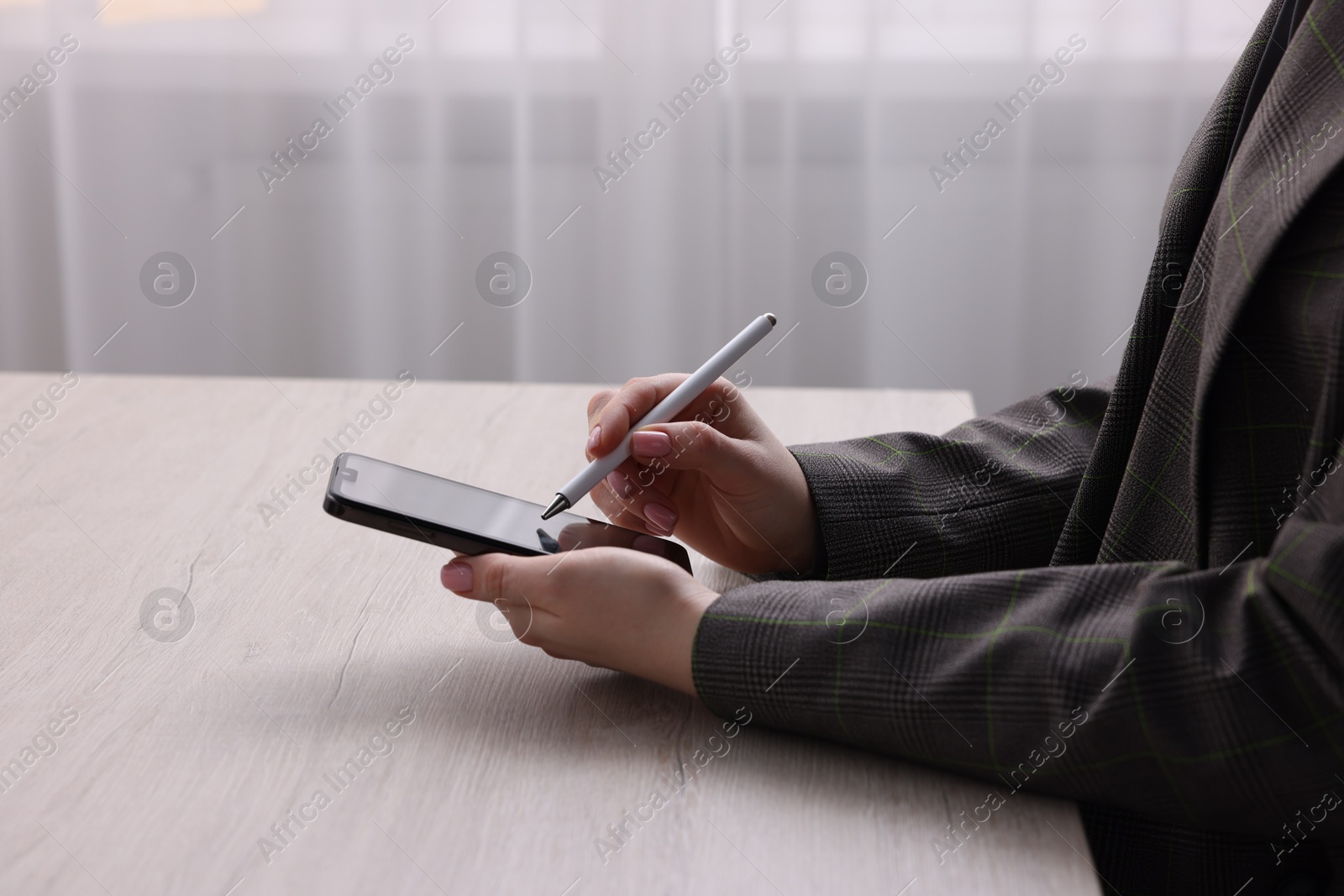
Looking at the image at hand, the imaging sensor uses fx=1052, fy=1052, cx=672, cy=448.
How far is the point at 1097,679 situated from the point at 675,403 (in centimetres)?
34

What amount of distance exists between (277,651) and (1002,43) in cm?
163

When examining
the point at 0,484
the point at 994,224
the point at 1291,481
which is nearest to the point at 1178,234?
the point at 1291,481

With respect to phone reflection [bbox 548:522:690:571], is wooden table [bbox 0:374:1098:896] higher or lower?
lower

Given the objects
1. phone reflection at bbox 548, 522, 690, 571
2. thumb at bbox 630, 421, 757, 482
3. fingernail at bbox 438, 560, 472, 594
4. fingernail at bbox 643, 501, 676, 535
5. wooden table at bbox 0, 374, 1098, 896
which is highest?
thumb at bbox 630, 421, 757, 482

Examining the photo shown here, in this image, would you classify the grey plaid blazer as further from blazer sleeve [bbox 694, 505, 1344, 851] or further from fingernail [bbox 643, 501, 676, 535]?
fingernail [bbox 643, 501, 676, 535]

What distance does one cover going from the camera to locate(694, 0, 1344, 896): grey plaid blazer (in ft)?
1.46

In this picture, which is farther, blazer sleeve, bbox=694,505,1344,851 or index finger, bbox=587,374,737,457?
index finger, bbox=587,374,737,457

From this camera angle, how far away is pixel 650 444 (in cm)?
68

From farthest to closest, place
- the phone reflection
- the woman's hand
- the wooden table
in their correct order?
the phone reflection < the woman's hand < the wooden table

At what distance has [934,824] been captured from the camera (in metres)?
0.44

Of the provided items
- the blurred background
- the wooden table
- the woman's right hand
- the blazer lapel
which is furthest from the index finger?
the blurred background

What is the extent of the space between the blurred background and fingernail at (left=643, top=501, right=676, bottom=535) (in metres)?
1.22

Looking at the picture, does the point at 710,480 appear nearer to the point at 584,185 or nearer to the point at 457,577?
the point at 457,577

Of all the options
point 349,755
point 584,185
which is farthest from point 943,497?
point 584,185
